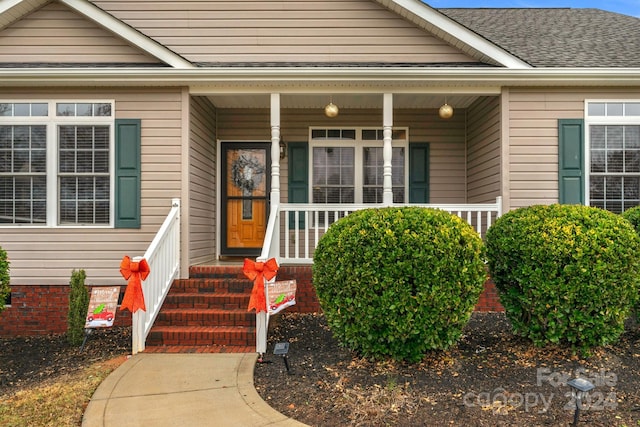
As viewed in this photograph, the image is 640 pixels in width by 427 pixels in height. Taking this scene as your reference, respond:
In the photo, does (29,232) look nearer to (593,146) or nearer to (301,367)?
(301,367)

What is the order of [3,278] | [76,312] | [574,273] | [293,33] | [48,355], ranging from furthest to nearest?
[293,33]
[76,312]
[48,355]
[3,278]
[574,273]

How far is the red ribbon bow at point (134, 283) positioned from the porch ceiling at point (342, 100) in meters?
2.84

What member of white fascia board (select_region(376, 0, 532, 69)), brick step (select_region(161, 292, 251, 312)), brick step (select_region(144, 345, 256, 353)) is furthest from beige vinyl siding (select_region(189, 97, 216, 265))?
white fascia board (select_region(376, 0, 532, 69))

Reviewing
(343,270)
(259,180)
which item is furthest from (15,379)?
(259,180)

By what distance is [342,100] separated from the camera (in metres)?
6.51

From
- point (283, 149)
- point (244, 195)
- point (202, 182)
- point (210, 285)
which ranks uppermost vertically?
point (283, 149)

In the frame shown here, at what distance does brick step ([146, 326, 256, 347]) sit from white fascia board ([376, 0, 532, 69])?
483 cm

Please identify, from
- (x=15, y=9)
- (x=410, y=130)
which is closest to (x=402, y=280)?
(x=410, y=130)

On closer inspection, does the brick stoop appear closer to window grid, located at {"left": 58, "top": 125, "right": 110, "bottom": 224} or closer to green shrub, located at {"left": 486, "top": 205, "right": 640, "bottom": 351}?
window grid, located at {"left": 58, "top": 125, "right": 110, "bottom": 224}

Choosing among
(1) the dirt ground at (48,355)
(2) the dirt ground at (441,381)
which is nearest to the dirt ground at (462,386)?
(2) the dirt ground at (441,381)

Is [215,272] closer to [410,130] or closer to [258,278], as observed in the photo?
[258,278]

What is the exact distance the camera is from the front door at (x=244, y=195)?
7172 mm

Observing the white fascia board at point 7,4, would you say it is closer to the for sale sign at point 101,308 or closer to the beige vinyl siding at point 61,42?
the beige vinyl siding at point 61,42

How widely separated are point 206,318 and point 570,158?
17.5 feet
